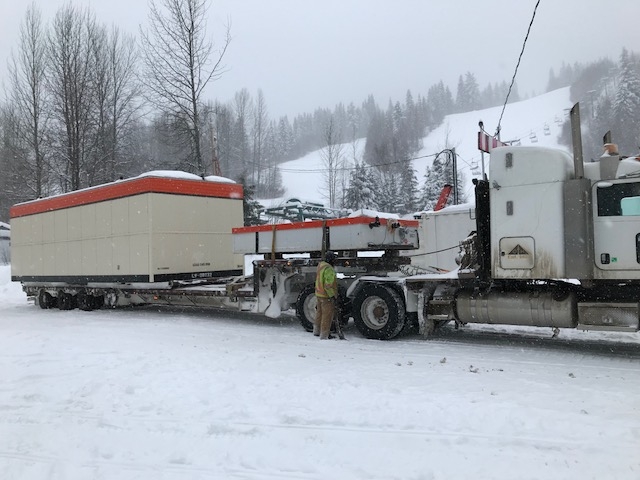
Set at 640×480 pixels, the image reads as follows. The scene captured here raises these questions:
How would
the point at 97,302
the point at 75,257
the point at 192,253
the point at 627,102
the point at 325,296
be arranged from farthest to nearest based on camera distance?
the point at 627,102, the point at 97,302, the point at 75,257, the point at 192,253, the point at 325,296

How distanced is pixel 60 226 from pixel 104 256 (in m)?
2.70

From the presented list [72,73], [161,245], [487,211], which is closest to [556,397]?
[487,211]

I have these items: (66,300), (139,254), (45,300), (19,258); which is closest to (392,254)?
(139,254)

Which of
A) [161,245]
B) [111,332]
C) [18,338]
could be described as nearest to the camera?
[18,338]

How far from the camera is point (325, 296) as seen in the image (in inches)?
363

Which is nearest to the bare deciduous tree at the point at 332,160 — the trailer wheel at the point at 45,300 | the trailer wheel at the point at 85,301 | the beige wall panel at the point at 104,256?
the trailer wheel at the point at 45,300

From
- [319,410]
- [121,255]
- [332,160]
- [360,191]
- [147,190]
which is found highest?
[332,160]

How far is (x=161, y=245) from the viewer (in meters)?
12.3

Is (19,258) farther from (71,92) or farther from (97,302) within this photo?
(71,92)

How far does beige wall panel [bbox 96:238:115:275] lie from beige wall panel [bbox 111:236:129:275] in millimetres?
165

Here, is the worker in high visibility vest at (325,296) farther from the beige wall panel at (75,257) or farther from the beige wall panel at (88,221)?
the beige wall panel at (75,257)

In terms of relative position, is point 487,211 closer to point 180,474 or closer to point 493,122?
point 180,474

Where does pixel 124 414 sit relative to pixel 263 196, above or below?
below

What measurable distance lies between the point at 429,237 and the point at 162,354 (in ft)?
39.2
